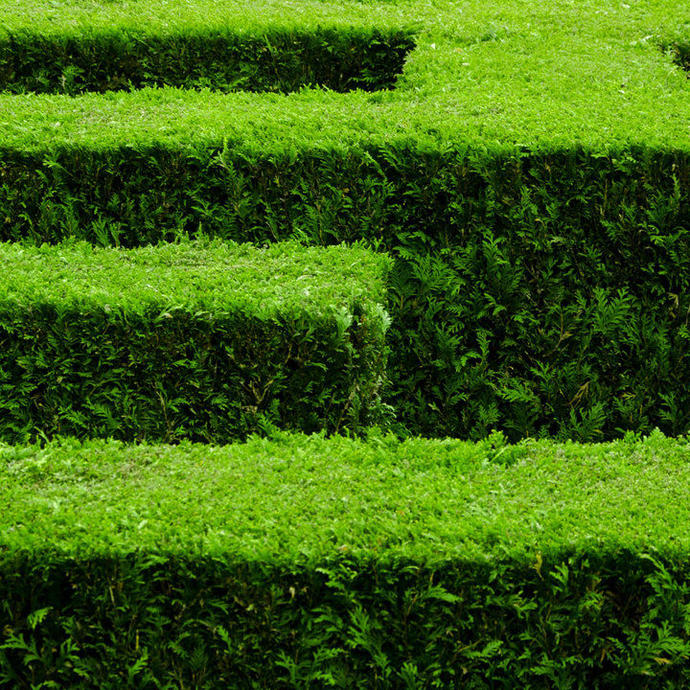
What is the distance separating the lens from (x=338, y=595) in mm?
3820

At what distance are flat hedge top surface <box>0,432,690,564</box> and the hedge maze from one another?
17 millimetres

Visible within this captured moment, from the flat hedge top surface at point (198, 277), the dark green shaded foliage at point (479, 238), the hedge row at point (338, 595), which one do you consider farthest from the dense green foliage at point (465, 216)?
the hedge row at point (338, 595)

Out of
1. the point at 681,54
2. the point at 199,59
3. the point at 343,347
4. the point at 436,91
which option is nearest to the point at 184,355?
the point at 343,347

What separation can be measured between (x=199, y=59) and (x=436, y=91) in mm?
2815

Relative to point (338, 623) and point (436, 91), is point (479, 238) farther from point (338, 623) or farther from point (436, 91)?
point (338, 623)

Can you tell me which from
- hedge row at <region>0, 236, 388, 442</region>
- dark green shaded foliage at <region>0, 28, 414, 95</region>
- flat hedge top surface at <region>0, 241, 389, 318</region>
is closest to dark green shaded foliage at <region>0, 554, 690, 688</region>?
hedge row at <region>0, 236, 388, 442</region>

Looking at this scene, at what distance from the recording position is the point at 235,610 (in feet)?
12.6

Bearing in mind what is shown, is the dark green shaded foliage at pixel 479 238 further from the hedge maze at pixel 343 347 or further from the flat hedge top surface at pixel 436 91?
the flat hedge top surface at pixel 436 91

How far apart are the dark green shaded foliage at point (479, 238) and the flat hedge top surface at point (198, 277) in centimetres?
55

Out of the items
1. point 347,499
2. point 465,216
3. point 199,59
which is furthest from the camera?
point 199,59

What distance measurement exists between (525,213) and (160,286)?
9.52 feet

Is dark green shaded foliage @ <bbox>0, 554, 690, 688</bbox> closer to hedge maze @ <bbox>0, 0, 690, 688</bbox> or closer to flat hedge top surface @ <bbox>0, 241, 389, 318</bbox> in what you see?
hedge maze @ <bbox>0, 0, 690, 688</bbox>

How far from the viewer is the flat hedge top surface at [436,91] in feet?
22.3

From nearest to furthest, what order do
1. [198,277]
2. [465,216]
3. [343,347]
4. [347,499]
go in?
[347,499] → [343,347] → [198,277] → [465,216]
